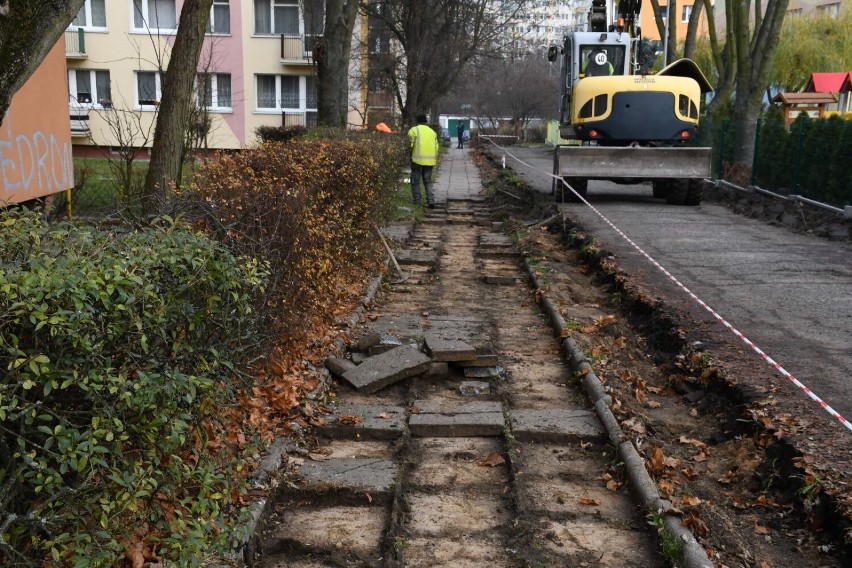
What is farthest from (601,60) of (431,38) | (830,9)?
(830,9)

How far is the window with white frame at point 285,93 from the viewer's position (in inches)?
1481

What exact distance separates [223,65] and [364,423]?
33.0 meters

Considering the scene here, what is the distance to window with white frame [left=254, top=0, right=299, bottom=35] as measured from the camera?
36.9 meters

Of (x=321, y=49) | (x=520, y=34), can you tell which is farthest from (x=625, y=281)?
(x=520, y=34)

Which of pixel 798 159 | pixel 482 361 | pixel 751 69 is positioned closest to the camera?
pixel 482 361

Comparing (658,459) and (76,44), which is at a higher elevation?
(76,44)

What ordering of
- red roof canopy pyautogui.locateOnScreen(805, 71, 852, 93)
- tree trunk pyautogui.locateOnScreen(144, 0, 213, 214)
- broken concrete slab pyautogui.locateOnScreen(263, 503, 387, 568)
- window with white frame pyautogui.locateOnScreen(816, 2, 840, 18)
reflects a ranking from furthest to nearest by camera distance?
window with white frame pyautogui.locateOnScreen(816, 2, 840, 18) < red roof canopy pyautogui.locateOnScreen(805, 71, 852, 93) < tree trunk pyautogui.locateOnScreen(144, 0, 213, 214) < broken concrete slab pyautogui.locateOnScreen(263, 503, 387, 568)

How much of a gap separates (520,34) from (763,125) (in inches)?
1031

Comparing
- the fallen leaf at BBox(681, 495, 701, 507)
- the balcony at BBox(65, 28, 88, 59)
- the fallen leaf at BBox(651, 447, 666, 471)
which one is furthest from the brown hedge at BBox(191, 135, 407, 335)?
the balcony at BBox(65, 28, 88, 59)

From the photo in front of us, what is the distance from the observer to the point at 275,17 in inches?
1458

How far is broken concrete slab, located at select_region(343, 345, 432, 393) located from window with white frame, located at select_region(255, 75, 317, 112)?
103ft

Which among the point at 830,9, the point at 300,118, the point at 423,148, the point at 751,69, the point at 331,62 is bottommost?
the point at 423,148

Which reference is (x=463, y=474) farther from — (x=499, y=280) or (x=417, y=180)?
(x=417, y=180)

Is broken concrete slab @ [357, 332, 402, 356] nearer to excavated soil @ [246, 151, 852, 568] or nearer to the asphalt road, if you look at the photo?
excavated soil @ [246, 151, 852, 568]
